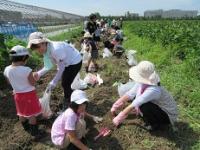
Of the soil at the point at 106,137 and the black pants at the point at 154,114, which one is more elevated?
the black pants at the point at 154,114

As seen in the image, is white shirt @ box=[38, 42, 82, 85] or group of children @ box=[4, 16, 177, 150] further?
white shirt @ box=[38, 42, 82, 85]

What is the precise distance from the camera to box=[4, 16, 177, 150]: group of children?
4.43 m

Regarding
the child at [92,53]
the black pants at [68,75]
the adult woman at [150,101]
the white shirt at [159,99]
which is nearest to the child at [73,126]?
the adult woman at [150,101]

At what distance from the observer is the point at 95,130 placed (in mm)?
5277

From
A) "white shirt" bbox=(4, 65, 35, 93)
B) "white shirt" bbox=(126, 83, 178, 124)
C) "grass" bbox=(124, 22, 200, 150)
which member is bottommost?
"grass" bbox=(124, 22, 200, 150)

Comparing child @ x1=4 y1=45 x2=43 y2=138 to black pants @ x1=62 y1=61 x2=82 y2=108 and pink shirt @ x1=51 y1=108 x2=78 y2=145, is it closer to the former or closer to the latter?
black pants @ x1=62 y1=61 x2=82 y2=108

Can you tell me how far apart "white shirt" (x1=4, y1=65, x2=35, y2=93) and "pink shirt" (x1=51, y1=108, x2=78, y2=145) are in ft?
3.13

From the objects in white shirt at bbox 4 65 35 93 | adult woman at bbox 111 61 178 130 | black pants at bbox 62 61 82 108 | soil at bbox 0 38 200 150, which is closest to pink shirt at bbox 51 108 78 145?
soil at bbox 0 38 200 150

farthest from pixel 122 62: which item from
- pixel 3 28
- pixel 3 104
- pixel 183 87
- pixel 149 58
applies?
pixel 3 28

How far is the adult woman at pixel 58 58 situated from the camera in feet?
16.5

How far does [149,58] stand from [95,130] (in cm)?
659

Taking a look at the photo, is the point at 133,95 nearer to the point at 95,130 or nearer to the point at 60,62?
the point at 95,130

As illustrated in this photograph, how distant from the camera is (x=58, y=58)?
17.2 ft

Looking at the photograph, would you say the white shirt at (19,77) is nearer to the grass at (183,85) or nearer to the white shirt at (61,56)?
the white shirt at (61,56)
